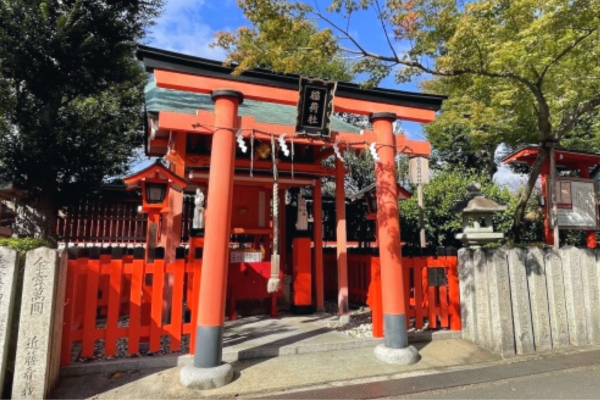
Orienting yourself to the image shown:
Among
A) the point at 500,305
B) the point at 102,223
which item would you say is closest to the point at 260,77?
the point at 500,305

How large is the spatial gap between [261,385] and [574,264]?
5.40 m

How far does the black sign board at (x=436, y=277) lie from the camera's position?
6.29 meters

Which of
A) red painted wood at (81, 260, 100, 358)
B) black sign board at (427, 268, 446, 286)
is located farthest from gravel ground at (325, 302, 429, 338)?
red painted wood at (81, 260, 100, 358)

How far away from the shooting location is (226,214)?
455 cm

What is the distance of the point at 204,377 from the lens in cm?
412

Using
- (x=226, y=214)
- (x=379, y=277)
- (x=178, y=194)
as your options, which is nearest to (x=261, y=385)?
(x=226, y=214)

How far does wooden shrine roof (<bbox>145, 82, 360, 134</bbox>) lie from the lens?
23.1ft

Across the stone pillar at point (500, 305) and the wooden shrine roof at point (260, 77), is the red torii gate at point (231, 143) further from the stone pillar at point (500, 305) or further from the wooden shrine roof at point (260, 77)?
the stone pillar at point (500, 305)

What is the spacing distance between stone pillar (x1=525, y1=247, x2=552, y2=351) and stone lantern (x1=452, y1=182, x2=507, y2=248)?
788 millimetres

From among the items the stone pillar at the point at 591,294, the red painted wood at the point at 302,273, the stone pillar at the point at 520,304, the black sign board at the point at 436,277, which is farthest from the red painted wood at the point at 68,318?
the stone pillar at the point at 591,294

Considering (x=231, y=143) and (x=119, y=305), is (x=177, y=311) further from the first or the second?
(x=231, y=143)

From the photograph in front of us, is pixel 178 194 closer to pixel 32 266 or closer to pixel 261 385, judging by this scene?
pixel 32 266

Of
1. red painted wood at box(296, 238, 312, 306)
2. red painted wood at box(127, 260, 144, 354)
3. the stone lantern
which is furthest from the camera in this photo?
red painted wood at box(296, 238, 312, 306)

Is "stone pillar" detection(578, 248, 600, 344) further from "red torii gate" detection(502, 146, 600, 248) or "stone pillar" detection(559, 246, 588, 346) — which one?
"red torii gate" detection(502, 146, 600, 248)
